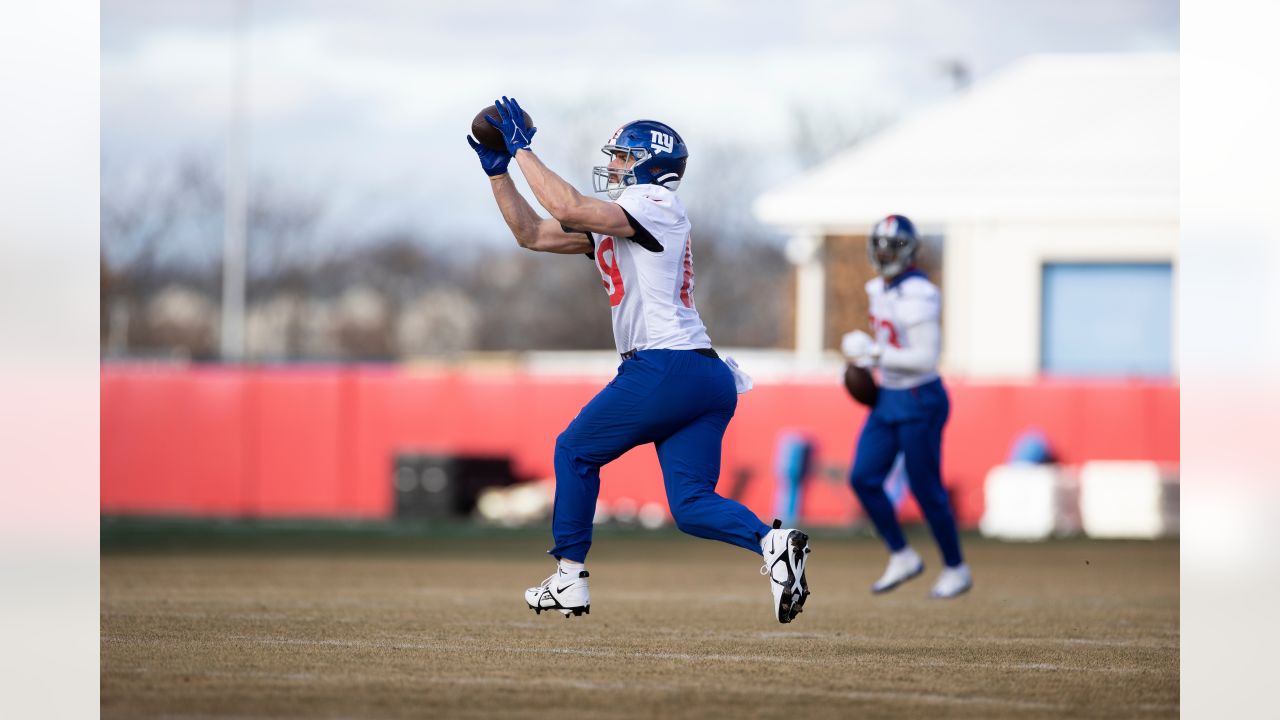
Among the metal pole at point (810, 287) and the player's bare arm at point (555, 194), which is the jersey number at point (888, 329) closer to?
the player's bare arm at point (555, 194)

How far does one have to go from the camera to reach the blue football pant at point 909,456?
9.44 m

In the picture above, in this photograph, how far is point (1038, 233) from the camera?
21.2 meters

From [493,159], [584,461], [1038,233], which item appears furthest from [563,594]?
[1038,233]

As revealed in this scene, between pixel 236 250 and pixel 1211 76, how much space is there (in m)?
24.0

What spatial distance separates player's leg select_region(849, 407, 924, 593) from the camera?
376 inches

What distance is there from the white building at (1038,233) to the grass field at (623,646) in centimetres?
943

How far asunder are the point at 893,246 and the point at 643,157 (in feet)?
11.3

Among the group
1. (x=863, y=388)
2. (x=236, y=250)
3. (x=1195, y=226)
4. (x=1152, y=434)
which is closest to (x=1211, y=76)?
(x=1195, y=226)

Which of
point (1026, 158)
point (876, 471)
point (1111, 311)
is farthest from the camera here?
point (1026, 158)

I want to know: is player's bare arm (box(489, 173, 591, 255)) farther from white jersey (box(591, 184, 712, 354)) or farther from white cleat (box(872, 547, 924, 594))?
white cleat (box(872, 547, 924, 594))

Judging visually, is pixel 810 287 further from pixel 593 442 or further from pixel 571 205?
pixel 571 205

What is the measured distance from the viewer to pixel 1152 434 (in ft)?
61.7

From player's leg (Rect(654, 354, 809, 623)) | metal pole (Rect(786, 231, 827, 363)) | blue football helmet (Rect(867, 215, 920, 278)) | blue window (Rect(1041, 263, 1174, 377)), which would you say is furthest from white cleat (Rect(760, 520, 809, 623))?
metal pole (Rect(786, 231, 827, 363))

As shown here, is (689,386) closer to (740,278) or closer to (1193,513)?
(1193,513)
